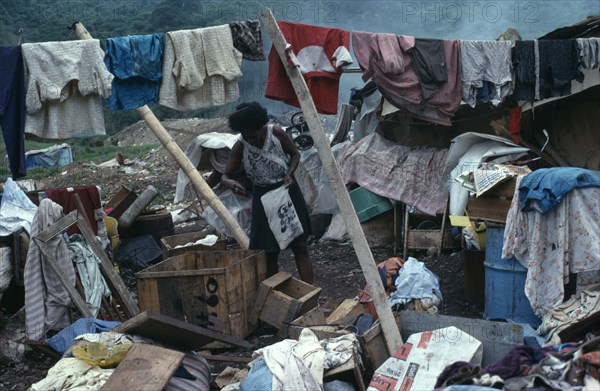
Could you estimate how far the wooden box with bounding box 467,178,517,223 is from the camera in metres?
6.28

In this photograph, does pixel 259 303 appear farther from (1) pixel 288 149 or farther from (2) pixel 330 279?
(2) pixel 330 279

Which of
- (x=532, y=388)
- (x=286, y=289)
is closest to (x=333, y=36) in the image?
(x=286, y=289)

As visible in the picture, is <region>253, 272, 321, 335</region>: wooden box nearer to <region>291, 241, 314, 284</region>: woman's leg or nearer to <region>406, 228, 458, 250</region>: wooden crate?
<region>291, 241, 314, 284</region>: woman's leg

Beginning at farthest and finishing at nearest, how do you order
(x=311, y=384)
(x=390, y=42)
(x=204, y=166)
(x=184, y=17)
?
(x=184, y=17)
(x=204, y=166)
(x=390, y=42)
(x=311, y=384)

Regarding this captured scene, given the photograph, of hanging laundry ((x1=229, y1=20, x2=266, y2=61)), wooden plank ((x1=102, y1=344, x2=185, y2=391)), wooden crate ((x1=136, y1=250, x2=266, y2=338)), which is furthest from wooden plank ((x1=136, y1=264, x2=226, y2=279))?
hanging laundry ((x1=229, y1=20, x2=266, y2=61))

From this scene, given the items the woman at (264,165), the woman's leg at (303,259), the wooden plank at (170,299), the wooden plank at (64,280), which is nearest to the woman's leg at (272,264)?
the woman at (264,165)

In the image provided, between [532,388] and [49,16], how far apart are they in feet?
137

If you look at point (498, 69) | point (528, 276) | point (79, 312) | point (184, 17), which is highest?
point (184, 17)

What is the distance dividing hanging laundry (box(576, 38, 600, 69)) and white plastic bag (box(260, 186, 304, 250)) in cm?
372

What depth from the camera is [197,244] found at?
25.1 ft

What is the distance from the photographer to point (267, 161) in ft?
21.3

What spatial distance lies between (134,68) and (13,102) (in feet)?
3.56

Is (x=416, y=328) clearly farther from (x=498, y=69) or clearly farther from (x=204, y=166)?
(x=204, y=166)

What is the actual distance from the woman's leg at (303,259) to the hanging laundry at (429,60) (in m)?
2.25
